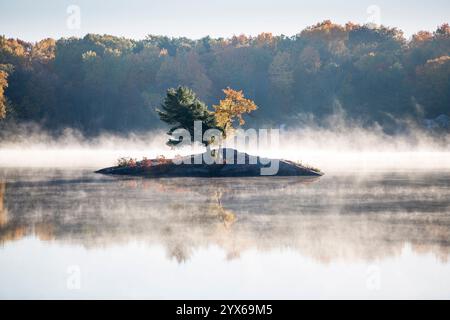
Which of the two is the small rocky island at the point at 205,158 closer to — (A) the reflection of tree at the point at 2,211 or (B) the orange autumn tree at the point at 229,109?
(B) the orange autumn tree at the point at 229,109

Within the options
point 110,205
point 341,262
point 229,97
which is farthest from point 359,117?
point 341,262

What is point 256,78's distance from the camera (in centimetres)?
12950

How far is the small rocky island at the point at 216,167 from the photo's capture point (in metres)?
49.4

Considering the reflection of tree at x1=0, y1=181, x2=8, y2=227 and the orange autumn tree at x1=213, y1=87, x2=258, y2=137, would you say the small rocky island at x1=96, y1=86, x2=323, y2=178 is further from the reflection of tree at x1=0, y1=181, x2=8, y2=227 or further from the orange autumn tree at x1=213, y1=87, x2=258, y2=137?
the reflection of tree at x1=0, y1=181, x2=8, y2=227

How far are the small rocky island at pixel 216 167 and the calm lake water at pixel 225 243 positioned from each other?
11.6 metres

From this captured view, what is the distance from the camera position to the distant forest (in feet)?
374

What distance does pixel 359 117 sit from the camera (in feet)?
369

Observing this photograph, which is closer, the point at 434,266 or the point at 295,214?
the point at 434,266

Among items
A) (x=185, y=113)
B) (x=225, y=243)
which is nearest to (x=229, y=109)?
(x=185, y=113)

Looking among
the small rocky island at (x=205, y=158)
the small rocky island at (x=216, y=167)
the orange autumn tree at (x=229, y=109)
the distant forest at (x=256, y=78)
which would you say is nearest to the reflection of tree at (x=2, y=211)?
the small rocky island at (x=216, y=167)

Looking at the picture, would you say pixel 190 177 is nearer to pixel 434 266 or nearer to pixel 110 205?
pixel 110 205

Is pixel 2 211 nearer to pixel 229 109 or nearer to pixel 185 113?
pixel 185 113

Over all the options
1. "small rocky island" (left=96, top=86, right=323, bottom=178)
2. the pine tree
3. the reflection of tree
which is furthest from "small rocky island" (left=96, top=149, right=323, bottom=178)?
the reflection of tree

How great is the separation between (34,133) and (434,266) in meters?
106
